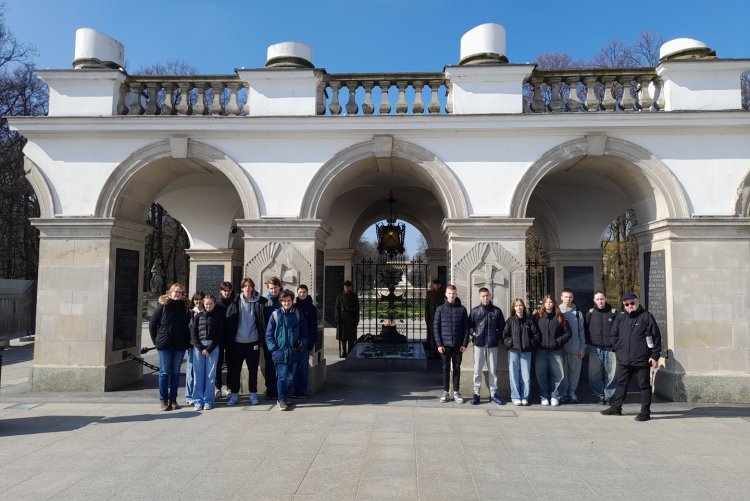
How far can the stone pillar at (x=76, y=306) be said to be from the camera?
746cm

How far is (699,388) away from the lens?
692cm

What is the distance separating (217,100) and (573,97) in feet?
18.3

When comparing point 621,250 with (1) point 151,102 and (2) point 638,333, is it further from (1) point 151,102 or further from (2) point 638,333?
(1) point 151,102

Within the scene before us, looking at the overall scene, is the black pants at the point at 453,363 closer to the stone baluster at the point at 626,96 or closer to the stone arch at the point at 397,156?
the stone arch at the point at 397,156

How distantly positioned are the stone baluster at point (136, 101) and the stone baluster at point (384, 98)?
12.8ft

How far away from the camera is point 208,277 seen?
37.9ft

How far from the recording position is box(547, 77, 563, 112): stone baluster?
Answer: 24.9 feet

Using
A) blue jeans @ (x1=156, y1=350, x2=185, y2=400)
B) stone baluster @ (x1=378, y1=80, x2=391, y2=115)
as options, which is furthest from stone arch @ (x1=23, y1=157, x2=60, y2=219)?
stone baluster @ (x1=378, y1=80, x2=391, y2=115)

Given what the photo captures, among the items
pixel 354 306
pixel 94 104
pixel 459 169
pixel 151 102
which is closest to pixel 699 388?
pixel 459 169

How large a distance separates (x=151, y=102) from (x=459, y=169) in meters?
5.00

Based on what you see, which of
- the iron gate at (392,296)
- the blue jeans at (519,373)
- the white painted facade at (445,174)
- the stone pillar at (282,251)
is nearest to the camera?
the blue jeans at (519,373)

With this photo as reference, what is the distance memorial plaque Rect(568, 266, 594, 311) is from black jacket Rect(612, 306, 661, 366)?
488 cm

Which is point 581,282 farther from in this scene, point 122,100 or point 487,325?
point 122,100

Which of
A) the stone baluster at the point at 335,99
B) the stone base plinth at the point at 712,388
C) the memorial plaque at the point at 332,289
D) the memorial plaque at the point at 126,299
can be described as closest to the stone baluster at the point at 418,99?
the stone baluster at the point at 335,99
